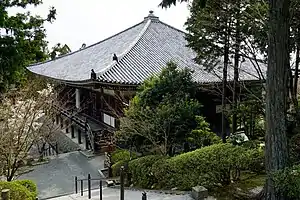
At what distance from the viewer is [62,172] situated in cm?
1377

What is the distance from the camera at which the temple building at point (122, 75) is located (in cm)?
1438

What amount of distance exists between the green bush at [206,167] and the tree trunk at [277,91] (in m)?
1.05

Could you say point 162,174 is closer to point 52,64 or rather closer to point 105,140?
point 105,140

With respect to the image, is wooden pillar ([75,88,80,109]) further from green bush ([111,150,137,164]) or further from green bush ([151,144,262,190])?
green bush ([151,144,262,190])

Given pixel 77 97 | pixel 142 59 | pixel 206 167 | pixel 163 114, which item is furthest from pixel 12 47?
pixel 206 167

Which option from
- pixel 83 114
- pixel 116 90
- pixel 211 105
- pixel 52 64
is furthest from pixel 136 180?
pixel 52 64

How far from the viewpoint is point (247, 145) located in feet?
25.4

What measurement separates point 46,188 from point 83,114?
8.62 meters

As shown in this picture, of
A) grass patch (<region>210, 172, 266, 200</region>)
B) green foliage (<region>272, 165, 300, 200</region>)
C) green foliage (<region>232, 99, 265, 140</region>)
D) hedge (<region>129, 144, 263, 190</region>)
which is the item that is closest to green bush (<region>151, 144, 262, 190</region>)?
hedge (<region>129, 144, 263, 190</region>)

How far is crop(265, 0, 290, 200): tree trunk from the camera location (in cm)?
571

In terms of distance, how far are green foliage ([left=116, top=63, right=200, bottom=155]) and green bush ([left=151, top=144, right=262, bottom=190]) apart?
76.4 inches

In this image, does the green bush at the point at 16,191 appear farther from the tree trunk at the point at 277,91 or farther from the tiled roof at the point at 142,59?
the tiled roof at the point at 142,59

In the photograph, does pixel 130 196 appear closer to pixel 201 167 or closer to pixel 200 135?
pixel 201 167

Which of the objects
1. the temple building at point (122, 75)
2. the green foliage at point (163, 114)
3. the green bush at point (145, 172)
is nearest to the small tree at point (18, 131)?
the temple building at point (122, 75)
